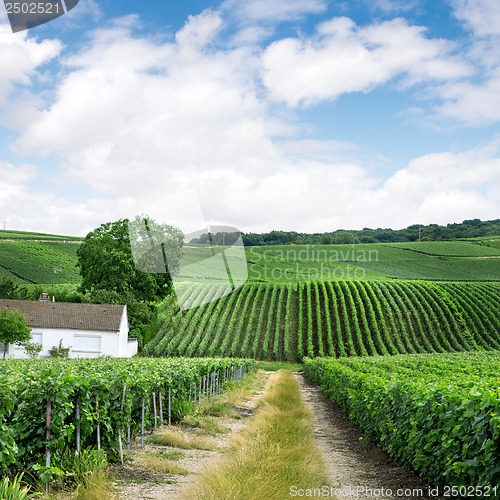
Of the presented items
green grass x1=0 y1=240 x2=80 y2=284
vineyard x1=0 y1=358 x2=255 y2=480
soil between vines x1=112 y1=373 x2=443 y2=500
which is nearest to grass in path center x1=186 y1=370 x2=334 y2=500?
soil between vines x1=112 y1=373 x2=443 y2=500

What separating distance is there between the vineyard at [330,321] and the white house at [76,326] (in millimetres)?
7588

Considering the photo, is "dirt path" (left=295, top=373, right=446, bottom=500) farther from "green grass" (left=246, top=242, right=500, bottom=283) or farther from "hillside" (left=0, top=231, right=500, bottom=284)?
"green grass" (left=246, top=242, right=500, bottom=283)

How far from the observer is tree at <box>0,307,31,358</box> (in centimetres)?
3075

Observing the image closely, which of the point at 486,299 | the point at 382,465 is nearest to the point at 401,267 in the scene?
the point at 486,299

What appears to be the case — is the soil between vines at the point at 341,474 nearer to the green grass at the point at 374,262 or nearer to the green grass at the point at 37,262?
the green grass at the point at 374,262

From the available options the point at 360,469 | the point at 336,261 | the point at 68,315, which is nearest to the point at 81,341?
the point at 68,315

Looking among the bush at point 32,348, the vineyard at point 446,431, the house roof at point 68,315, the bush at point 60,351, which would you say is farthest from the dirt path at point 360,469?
the house roof at point 68,315

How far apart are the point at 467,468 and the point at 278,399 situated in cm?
1190

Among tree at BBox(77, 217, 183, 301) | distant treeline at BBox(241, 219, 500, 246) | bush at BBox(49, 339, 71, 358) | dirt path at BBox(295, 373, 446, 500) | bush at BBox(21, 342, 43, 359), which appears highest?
distant treeline at BBox(241, 219, 500, 246)

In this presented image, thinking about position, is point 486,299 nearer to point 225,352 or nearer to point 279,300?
point 279,300

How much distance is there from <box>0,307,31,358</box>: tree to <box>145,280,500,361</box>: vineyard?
1445cm

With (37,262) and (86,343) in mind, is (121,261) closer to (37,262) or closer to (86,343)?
(86,343)

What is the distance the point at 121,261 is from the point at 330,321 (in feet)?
78.7

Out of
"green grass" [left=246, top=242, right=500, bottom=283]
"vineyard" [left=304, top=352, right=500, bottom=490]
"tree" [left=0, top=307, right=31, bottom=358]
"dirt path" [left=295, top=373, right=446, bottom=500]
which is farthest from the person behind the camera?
"green grass" [left=246, top=242, right=500, bottom=283]
